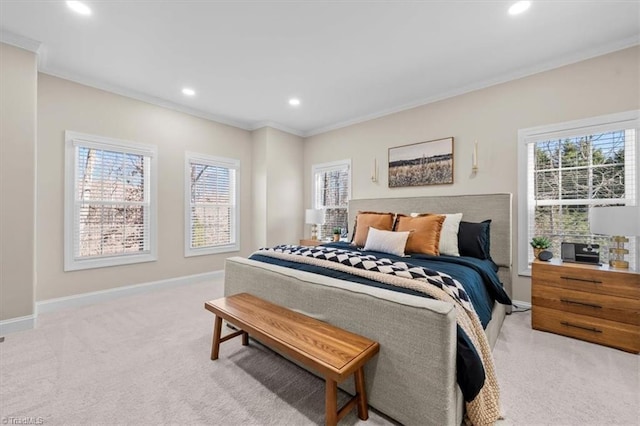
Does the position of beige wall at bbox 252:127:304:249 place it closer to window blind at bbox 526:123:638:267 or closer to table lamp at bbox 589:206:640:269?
window blind at bbox 526:123:638:267

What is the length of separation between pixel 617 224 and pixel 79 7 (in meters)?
4.68

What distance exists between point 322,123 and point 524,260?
364cm

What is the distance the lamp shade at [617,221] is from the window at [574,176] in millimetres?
615

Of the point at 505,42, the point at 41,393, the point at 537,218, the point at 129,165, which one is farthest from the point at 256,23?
the point at 537,218

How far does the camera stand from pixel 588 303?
2.33 metres

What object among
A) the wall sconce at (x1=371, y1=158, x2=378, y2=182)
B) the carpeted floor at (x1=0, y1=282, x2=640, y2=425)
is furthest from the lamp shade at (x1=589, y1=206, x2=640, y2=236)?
the wall sconce at (x1=371, y1=158, x2=378, y2=182)

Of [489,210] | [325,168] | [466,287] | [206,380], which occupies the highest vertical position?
[325,168]

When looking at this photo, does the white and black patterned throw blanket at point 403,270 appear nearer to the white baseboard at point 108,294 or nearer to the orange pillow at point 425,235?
the orange pillow at point 425,235

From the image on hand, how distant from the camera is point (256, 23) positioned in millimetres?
2359

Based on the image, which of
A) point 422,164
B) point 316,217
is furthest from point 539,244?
point 316,217

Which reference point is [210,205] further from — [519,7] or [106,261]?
[519,7]

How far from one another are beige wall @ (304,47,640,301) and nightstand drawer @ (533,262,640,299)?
0.62 metres

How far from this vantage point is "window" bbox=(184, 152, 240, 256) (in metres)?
4.29

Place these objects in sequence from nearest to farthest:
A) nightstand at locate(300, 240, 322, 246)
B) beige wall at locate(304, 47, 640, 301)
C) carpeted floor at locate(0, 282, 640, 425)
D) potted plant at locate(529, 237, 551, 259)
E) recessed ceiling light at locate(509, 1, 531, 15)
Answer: carpeted floor at locate(0, 282, 640, 425) < recessed ceiling light at locate(509, 1, 531, 15) < beige wall at locate(304, 47, 640, 301) < potted plant at locate(529, 237, 551, 259) < nightstand at locate(300, 240, 322, 246)
